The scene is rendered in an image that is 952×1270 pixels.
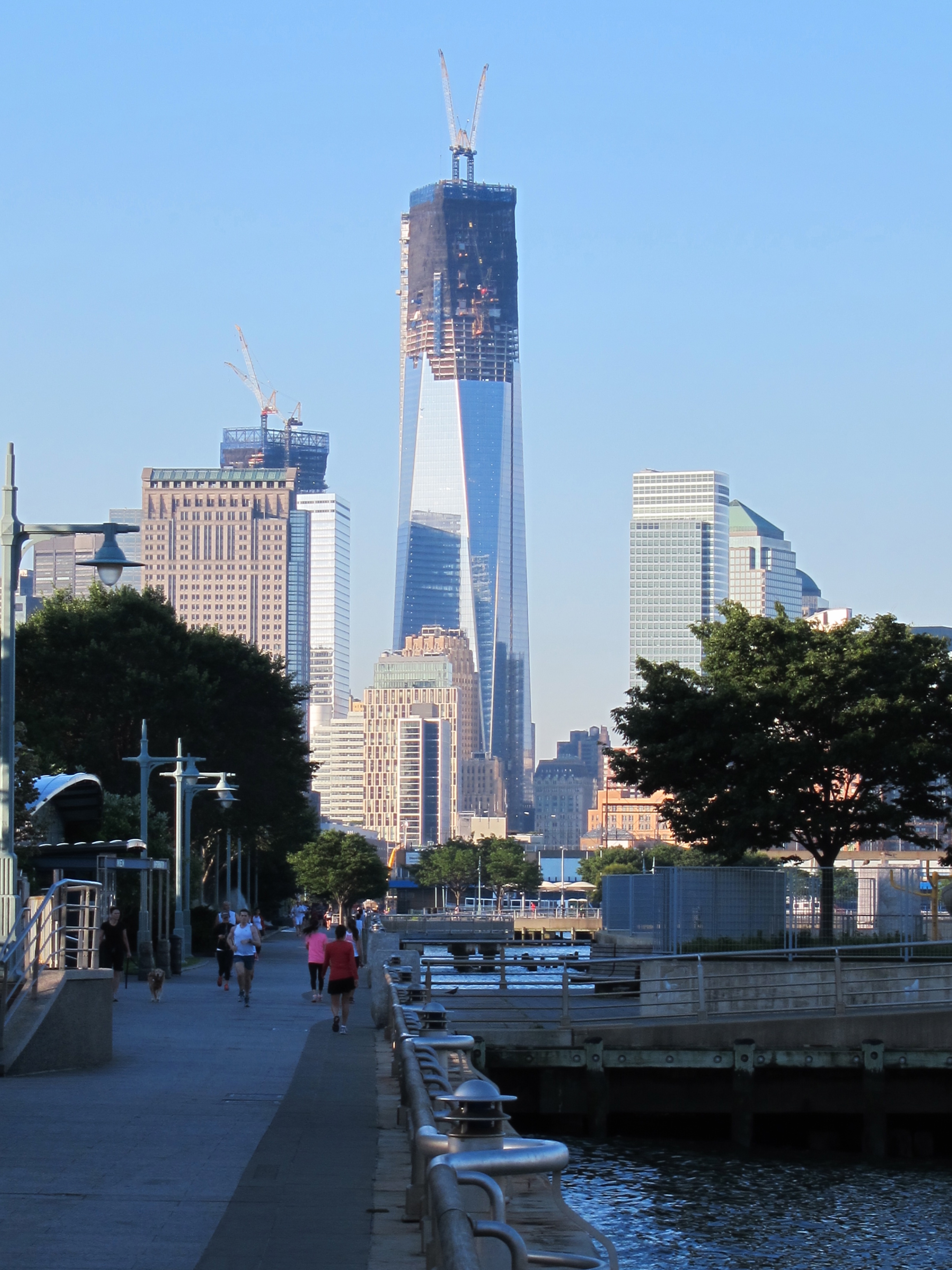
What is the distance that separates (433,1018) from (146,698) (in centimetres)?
4420

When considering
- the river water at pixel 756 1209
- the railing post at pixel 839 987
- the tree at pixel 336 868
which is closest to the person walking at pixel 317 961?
the river water at pixel 756 1209

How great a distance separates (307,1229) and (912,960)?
2471 centimetres

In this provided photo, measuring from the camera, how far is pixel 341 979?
2680 cm

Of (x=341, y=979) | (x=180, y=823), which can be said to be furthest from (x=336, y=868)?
(x=341, y=979)

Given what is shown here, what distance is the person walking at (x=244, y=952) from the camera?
32625 millimetres

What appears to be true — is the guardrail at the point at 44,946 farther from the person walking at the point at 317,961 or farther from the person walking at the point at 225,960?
the person walking at the point at 225,960

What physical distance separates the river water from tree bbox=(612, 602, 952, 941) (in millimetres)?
16558

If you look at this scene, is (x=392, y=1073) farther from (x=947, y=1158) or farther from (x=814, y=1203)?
(x=947, y=1158)

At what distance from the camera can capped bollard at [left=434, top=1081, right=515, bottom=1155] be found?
327 inches

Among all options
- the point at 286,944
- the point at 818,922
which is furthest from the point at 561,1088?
the point at 286,944

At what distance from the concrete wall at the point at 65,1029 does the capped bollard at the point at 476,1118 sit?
38.9ft

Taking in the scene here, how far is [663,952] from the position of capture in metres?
38.1

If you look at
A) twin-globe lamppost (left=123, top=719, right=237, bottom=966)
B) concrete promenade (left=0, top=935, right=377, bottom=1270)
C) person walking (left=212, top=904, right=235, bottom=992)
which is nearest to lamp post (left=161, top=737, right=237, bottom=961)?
twin-globe lamppost (left=123, top=719, right=237, bottom=966)

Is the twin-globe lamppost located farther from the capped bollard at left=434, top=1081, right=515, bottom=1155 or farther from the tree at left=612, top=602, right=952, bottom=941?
the capped bollard at left=434, top=1081, right=515, bottom=1155
